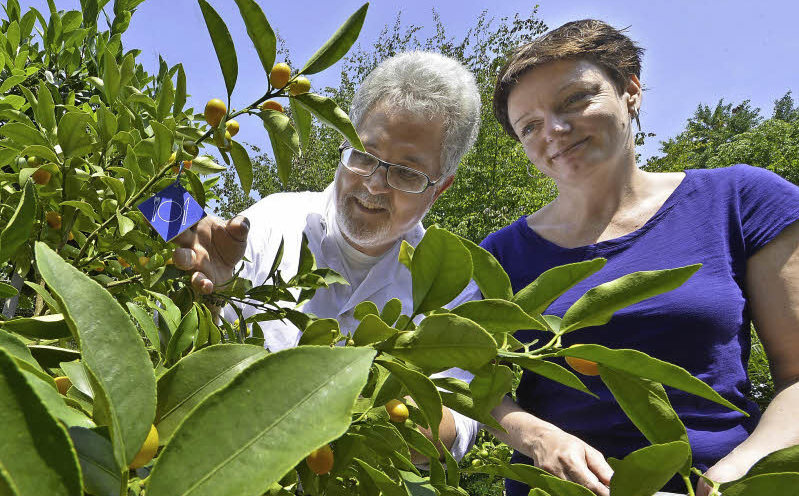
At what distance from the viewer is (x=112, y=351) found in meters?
0.27

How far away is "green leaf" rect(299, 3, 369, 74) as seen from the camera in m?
0.57

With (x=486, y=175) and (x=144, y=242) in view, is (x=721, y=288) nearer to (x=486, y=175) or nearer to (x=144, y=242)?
(x=144, y=242)

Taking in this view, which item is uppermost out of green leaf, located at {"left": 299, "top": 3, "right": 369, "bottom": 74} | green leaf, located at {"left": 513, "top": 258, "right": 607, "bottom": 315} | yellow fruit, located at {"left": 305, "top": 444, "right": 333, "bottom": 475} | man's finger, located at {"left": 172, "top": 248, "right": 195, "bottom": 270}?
green leaf, located at {"left": 299, "top": 3, "right": 369, "bottom": 74}

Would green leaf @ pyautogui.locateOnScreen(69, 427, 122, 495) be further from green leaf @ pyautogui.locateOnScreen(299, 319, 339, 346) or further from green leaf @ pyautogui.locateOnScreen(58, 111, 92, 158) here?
green leaf @ pyautogui.locateOnScreen(58, 111, 92, 158)

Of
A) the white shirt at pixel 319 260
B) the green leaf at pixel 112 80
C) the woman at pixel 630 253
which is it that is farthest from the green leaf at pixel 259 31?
the white shirt at pixel 319 260

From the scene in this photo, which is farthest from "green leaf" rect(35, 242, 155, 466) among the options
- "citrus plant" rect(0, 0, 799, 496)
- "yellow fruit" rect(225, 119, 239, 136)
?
"yellow fruit" rect(225, 119, 239, 136)

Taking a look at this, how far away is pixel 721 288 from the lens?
1.42m

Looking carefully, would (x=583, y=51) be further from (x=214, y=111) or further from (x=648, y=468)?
(x=648, y=468)

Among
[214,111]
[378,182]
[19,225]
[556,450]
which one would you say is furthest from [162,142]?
[378,182]

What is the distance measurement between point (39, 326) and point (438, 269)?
1.05ft

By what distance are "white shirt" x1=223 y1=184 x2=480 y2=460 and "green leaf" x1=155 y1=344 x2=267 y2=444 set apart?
1.28m

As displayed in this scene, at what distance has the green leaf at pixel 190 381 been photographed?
1.04 ft

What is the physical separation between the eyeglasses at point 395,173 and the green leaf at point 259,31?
50.2 inches

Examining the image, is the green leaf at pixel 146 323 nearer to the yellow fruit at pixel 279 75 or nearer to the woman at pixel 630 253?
the yellow fruit at pixel 279 75
